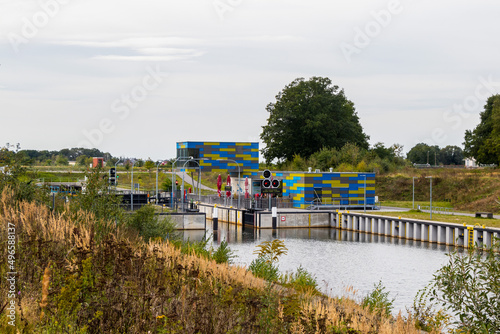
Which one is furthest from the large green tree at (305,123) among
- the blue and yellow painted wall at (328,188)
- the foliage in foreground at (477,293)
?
the foliage in foreground at (477,293)

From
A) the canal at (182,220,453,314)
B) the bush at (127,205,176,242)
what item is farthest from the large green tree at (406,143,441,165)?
the bush at (127,205,176,242)

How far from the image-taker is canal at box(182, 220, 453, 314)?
25.6 metres

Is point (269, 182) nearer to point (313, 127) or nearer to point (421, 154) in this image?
point (313, 127)

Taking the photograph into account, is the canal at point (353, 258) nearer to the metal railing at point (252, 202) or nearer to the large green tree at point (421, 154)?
the metal railing at point (252, 202)

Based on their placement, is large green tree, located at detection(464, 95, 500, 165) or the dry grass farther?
large green tree, located at detection(464, 95, 500, 165)

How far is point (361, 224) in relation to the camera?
160ft

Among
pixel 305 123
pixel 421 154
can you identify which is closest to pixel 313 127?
pixel 305 123

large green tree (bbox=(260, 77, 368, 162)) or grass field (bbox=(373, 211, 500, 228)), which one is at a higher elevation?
large green tree (bbox=(260, 77, 368, 162))

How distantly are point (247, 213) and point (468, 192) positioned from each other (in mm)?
23026

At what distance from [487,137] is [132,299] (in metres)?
79.7

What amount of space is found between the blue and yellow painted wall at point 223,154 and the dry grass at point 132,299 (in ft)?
170

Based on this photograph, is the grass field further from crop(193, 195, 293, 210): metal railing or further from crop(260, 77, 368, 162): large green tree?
crop(260, 77, 368, 162): large green tree

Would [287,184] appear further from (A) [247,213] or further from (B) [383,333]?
(B) [383,333]

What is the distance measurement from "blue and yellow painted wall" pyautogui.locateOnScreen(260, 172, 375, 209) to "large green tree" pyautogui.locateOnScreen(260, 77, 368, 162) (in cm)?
2427
